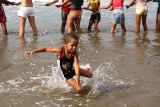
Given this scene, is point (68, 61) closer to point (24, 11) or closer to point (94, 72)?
point (94, 72)

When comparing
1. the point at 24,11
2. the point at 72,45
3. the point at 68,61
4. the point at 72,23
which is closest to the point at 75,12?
the point at 72,23

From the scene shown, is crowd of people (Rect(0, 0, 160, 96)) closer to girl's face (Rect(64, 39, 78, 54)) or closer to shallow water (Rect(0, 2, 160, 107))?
girl's face (Rect(64, 39, 78, 54))

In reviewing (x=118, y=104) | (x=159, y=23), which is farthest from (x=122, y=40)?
(x=118, y=104)

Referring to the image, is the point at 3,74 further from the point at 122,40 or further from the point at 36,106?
the point at 122,40

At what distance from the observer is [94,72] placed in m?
5.21

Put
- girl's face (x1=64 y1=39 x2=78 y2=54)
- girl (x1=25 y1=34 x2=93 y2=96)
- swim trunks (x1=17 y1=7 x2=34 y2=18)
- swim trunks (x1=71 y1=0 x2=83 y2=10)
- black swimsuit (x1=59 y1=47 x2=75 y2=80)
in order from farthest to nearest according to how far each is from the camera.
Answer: swim trunks (x1=17 y1=7 x2=34 y2=18) → swim trunks (x1=71 y1=0 x2=83 y2=10) → black swimsuit (x1=59 y1=47 x2=75 y2=80) → girl (x1=25 y1=34 x2=93 y2=96) → girl's face (x1=64 y1=39 x2=78 y2=54)

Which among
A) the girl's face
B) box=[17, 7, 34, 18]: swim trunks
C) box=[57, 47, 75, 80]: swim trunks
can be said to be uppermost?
the girl's face

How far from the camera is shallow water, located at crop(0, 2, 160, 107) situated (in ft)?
13.5

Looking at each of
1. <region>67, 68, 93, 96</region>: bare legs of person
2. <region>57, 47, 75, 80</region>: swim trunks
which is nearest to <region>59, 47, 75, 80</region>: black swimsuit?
<region>57, 47, 75, 80</region>: swim trunks

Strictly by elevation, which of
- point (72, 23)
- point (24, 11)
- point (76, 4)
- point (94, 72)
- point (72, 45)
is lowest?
point (94, 72)

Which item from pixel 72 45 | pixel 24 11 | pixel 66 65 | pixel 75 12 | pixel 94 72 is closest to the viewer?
pixel 72 45

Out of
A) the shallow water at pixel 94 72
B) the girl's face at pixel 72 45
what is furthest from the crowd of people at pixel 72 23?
the shallow water at pixel 94 72

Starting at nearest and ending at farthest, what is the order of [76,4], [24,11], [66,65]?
1. [66,65]
2. [76,4]
3. [24,11]

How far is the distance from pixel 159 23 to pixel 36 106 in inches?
289
